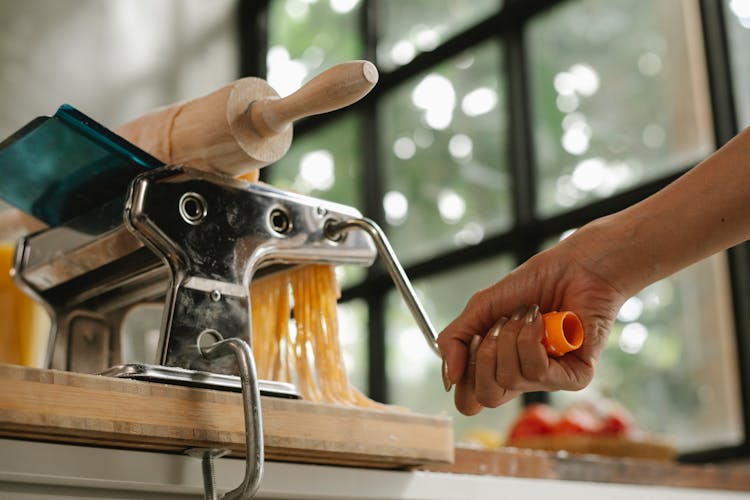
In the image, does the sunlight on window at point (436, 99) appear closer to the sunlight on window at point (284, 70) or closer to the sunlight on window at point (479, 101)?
the sunlight on window at point (479, 101)

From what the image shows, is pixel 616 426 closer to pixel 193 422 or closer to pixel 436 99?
pixel 193 422

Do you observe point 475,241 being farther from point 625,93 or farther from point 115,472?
point 115,472

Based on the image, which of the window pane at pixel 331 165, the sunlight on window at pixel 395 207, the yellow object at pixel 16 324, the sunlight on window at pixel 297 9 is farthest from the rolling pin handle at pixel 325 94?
the sunlight on window at pixel 297 9

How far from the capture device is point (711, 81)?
2.46 metres

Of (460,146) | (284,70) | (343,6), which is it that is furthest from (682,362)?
(284,70)

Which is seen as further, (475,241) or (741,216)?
(475,241)

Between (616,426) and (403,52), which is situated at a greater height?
(403,52)

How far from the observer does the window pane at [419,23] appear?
321 cm

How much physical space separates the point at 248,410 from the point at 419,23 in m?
2.82

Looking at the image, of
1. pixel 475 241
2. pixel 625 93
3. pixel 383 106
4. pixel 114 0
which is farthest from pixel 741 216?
pixel 114 0

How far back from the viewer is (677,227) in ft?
2.40

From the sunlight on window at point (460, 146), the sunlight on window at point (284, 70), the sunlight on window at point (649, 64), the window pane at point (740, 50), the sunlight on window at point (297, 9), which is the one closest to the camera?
the window pane at point (740, 50)

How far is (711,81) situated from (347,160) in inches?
57.0

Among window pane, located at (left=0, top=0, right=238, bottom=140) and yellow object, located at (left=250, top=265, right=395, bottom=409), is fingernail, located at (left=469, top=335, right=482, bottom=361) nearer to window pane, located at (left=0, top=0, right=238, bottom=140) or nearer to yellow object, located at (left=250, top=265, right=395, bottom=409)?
yellow object, located at (left=250, top=265, right=395, bottom=409)
